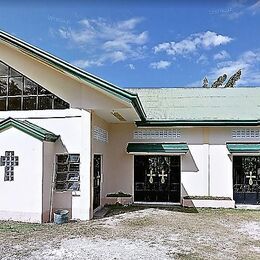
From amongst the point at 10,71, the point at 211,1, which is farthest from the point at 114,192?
the point at 211,1

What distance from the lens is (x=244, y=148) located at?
1428 centimetres

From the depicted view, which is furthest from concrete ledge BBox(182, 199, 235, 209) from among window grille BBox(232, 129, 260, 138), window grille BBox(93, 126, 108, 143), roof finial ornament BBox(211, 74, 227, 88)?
roof finial ornament BBox(211, 74, 227, 88)

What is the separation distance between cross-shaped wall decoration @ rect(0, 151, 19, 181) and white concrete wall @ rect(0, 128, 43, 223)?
0.11 metres

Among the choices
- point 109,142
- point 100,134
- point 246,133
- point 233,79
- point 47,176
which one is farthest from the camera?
point 233,79

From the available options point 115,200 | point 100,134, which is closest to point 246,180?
point 115,200

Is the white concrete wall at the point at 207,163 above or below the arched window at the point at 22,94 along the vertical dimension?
below

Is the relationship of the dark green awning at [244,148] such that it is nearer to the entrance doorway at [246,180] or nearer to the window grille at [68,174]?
the entrance doorway at [246,180]

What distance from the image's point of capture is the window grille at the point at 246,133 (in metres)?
14.8

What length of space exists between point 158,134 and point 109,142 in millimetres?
2215

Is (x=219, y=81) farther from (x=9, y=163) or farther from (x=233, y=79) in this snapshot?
(x=9, y=163)

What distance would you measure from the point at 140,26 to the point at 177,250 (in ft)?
30.3

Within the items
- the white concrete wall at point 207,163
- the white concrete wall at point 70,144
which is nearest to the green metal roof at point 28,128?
the white concrete wall at point 70,144

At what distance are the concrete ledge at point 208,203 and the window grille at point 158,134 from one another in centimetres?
284

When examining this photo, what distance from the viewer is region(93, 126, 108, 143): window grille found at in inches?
502
